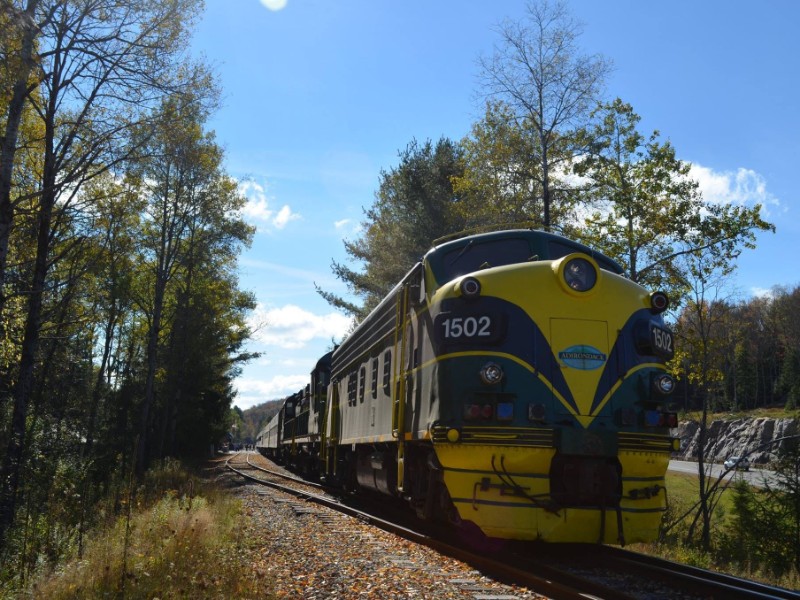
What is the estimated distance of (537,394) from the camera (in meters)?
7.43

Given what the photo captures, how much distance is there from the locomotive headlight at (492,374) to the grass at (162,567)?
309cm

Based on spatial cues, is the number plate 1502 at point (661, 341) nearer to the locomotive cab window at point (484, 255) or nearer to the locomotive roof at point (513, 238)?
the locomotive roof at point (513, 238)

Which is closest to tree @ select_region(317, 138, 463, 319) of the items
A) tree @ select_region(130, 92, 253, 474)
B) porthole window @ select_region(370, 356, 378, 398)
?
tree @ select_region(130, 92, 253, 474)

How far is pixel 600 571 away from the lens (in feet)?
24.1

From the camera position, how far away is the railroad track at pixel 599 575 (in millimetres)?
6109

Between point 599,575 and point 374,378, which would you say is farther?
point 374,378

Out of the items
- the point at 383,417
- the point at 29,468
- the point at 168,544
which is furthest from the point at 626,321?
the point at 29,468

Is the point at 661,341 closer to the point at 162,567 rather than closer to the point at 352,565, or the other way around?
the point at 352,565

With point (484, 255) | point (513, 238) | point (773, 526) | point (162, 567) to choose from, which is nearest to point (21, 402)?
point (162, 567)

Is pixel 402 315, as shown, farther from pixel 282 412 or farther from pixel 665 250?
pixel 282 412

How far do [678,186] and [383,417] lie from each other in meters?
11.2

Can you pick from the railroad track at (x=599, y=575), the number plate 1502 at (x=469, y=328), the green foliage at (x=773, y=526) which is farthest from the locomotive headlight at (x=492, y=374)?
the green foliage at (x=773, y=526)

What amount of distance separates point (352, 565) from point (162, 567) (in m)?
2.05

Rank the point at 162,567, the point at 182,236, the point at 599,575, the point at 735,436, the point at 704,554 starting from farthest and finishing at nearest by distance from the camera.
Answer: the point at 735,436, the point at 182,236, the point at 704,554, the point at 599,575, the point at 162,567
